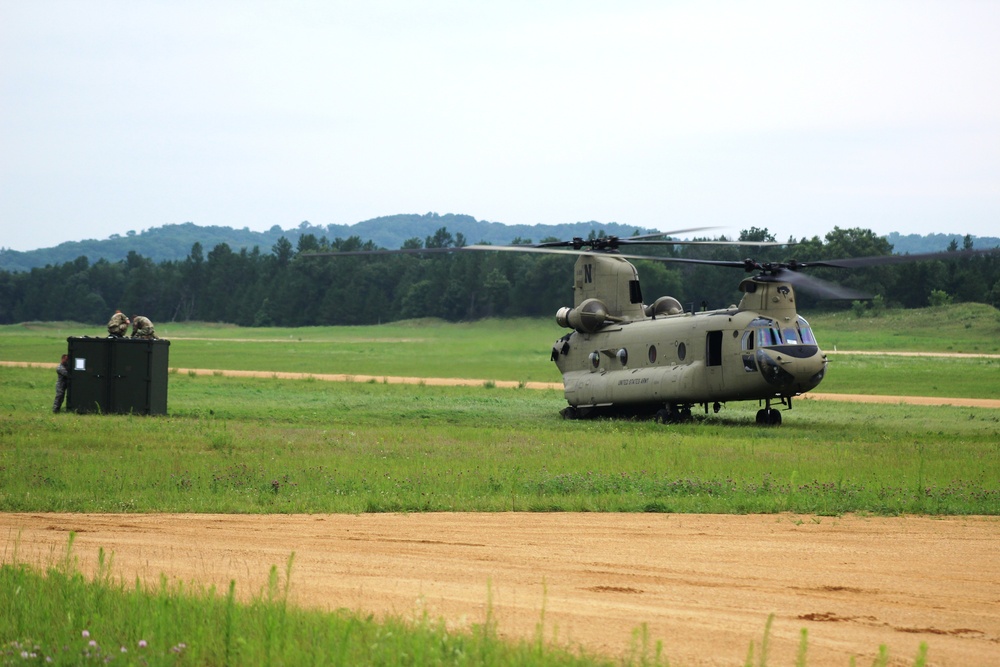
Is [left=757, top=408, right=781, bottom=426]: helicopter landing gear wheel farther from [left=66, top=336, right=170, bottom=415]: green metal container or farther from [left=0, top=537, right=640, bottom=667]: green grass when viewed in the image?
[left=0, top=537, right=640, bottom=667]: green grass

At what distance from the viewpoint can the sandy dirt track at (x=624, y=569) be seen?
903 centimetres

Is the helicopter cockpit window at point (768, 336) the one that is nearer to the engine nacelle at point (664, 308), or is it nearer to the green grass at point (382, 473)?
the green grass at point (382, 473)

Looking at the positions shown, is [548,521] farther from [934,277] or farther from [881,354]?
[934,277]

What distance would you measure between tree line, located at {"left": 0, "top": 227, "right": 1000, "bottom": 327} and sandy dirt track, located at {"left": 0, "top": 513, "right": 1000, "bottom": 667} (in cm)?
8271

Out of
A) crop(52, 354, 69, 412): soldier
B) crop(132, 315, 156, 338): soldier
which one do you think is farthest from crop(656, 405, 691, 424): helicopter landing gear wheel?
crop(52, 354, 69, 412): soldier

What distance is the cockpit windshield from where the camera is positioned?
28.8 m

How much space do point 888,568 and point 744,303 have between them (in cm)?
1864

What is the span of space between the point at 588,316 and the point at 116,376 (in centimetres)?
1329

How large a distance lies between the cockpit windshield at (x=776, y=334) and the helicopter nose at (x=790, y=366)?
187mm

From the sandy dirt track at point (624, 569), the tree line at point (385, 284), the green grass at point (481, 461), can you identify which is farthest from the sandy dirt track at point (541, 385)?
the tree line at point (385, 284)

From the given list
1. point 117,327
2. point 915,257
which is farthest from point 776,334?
point 117,327

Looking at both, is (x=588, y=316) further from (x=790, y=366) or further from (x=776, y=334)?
(x=790, y=366)

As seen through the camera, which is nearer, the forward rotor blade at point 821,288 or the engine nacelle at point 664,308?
the forward rotor blade at point 821,288

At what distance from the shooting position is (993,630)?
9.26 metres
